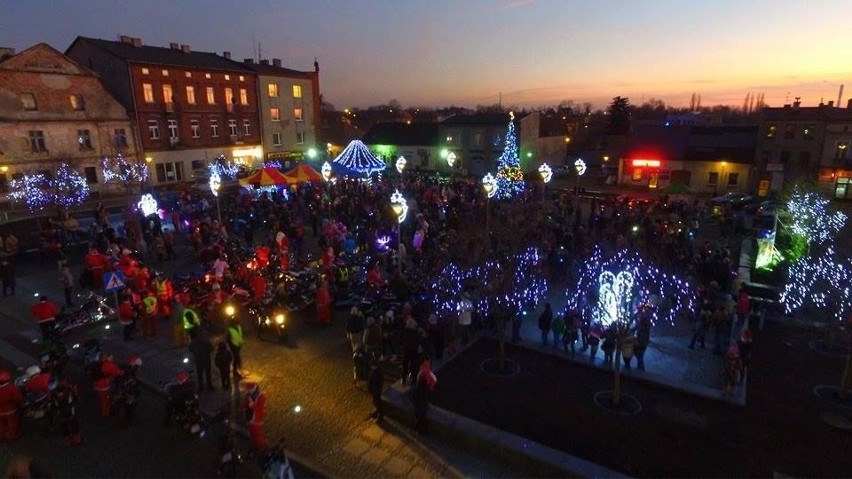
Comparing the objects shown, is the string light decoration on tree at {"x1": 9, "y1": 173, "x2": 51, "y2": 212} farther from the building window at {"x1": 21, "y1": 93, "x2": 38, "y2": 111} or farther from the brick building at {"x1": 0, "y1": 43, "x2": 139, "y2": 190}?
the building window at {"x1": 21, "y1": 93, "x2": 38, "y2": 111}

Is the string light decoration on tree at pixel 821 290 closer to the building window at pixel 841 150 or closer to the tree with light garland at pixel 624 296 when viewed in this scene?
the tree with light garland at pixel 624 296

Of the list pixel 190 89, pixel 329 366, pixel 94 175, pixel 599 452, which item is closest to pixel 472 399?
pixel 599 452

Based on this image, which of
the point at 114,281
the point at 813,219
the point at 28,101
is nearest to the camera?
the point at 114,281

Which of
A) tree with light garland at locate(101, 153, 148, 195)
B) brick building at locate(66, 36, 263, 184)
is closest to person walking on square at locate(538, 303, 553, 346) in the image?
tree with light garland at locate(101, 153, 148, 195)

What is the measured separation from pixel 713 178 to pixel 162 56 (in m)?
44.6

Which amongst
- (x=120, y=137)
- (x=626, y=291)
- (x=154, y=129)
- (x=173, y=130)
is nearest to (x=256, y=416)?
(x=626, y=291)

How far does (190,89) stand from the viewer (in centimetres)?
3900

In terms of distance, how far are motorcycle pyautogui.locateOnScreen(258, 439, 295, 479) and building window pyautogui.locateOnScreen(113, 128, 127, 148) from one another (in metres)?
35.5

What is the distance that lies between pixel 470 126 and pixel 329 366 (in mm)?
39248

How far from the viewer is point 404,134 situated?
5291cm

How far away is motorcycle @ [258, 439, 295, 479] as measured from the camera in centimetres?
693

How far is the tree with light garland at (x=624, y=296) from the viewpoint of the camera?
958 cm

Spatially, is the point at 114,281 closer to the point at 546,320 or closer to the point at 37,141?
the point at 546,320

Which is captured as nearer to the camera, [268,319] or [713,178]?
[268,319]
